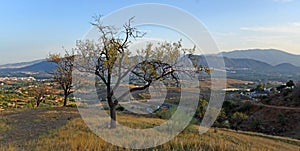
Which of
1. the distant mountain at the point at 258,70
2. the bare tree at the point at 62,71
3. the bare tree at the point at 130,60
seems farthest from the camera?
the distant mountain at the point at 258,70

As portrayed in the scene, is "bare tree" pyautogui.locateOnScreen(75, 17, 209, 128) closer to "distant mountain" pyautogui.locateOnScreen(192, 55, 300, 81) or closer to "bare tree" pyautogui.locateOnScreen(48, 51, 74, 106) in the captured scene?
"bare tree" pyautogui.locateOnScreen(48, 51, 74, 106)

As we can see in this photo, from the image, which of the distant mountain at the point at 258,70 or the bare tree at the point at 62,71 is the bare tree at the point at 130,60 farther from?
the distant mountain at the point at 258,70

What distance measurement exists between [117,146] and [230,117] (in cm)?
2570

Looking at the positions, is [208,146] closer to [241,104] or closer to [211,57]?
[211,57]

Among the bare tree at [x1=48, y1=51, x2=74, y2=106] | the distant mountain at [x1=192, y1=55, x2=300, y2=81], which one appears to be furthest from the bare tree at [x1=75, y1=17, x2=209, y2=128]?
the distant mountain at [x1=192, y1=55, x2=300, y2=81]

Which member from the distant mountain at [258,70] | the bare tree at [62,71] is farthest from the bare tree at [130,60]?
the distant mountain at [258,70]

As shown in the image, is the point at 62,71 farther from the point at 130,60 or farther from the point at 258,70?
the point at 258,70

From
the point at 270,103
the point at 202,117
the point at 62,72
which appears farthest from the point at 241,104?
the point at 62,72

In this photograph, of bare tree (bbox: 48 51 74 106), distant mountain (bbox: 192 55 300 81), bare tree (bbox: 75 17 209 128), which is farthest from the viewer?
distant mountain (bbox: 192 55 300 81)

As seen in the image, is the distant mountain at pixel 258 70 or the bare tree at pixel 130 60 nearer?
the bare tree at pixel 130 60

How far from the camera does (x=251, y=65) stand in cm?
15500

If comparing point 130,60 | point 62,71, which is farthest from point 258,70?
point 130,60

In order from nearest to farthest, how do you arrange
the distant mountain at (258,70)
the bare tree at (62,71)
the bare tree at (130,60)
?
the bare tree at (130,60) < the bare tree at (62,71) < the distant mountain at (258,70)

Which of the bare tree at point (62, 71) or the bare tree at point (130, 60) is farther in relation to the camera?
the bare tree at point (62, 71)
